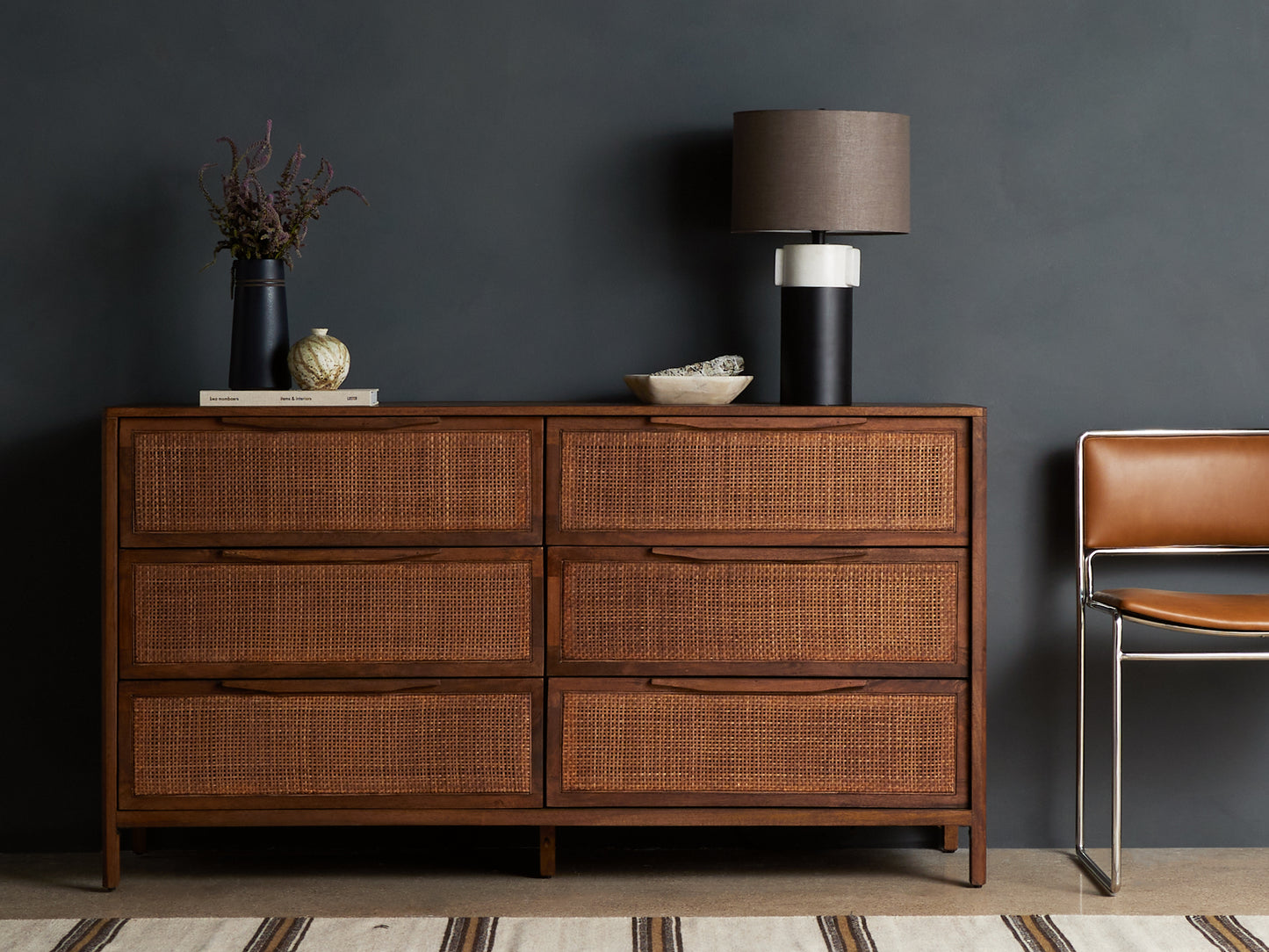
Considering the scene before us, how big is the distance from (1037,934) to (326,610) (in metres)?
1.49

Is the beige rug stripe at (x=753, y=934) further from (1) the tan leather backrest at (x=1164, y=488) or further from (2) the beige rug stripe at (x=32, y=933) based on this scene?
(2) the beige rug stripe at (x=32, y=933)

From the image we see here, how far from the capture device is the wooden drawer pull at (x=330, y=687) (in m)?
2.43

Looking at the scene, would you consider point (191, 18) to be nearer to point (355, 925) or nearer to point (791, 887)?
point (355, 925)

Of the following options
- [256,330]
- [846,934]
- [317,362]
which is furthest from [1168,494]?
[256,330]

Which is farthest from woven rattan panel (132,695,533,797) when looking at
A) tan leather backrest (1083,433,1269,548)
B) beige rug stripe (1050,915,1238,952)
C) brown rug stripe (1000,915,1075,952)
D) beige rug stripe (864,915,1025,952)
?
tan leather backrest (1083,433,1269,548)

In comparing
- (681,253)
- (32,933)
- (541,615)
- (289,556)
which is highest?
(681,253)

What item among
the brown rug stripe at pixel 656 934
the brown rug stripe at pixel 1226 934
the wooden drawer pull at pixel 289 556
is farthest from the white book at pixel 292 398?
the brown rug stripe at pixel 1226 934

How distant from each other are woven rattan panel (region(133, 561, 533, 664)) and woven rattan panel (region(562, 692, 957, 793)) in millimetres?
239

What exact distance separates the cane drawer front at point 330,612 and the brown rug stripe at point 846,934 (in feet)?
2.43

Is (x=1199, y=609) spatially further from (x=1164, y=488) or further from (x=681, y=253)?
(x=681, y=253)

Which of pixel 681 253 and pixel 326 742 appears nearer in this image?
pixel 326 742

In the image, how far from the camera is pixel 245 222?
8.41 feet

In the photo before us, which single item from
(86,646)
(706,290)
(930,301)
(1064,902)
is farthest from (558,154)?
(1064,902)

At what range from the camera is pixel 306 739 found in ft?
8.00
